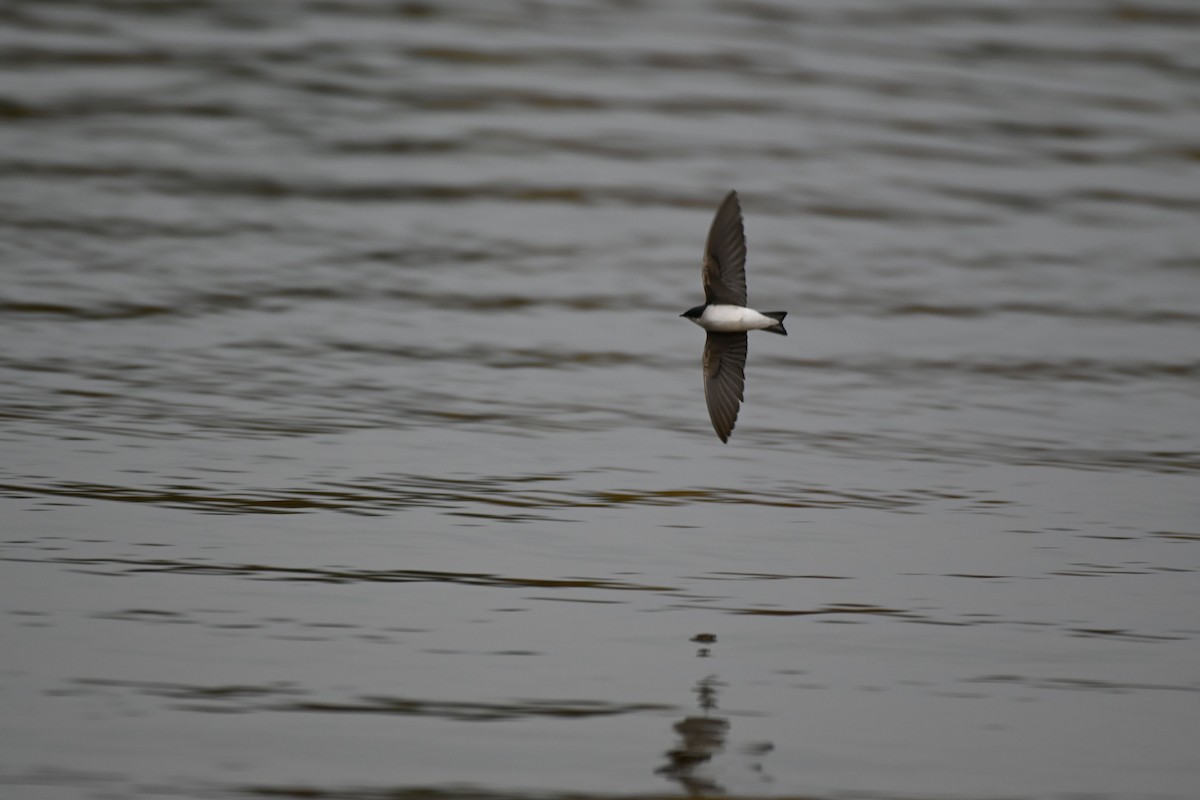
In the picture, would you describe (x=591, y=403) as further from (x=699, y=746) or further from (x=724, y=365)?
(x=699, y=746)

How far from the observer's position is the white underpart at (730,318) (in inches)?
133

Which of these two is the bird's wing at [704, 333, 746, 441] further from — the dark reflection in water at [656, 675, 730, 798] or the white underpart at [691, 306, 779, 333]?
the dark reflection in water at [656, 675, 730, 798]

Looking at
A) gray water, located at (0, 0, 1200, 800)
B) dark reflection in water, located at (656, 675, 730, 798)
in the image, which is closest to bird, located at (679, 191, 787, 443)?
gray water, located at (0, 0, 1200, 800)

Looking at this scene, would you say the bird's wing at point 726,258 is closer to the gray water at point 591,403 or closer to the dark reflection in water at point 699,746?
the gray water at point 591,403

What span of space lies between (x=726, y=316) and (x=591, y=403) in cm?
133

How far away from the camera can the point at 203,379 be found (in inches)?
186

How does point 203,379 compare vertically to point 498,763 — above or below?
above

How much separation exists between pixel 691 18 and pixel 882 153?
1.93 m

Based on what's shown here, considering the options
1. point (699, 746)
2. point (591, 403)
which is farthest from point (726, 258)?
A: point (591, 403)

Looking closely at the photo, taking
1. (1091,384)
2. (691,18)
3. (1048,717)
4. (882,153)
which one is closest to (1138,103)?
(882,153)

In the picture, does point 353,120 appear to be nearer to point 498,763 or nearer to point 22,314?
point 22,314

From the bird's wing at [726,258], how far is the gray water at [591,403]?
1.79 feet

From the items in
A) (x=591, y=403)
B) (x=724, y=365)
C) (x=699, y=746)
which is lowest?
(x=699, y=746)

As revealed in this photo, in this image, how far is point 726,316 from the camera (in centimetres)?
342
